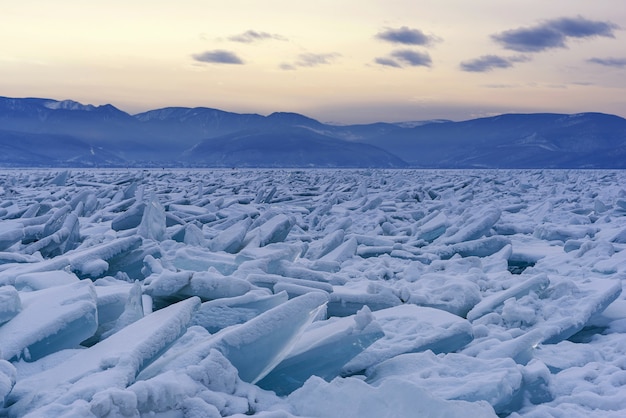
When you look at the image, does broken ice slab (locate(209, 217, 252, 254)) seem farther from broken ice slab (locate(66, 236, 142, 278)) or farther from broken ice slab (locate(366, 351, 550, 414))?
broken ice slab (locate(366, 351, 550, 414))

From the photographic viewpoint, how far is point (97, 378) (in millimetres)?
1731

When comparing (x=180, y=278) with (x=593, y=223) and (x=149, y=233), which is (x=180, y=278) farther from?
(x=593, y=223)

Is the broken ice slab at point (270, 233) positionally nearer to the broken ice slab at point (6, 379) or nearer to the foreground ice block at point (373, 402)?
the foreground ice block at point (373, 402)

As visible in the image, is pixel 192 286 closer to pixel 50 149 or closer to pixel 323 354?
pixel 323 354

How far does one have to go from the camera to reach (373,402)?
180cm

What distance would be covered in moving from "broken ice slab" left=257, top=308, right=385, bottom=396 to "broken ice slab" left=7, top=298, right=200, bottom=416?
0.36m

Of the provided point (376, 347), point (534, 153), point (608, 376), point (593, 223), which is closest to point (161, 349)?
point (376, 347)

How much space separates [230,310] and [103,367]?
0.76 m

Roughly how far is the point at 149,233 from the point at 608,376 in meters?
3.45

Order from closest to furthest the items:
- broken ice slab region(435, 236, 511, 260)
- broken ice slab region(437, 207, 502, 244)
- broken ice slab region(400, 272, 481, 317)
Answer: broken ice slab region(400, 272, 481, 317) < broken ice slab region(435, 236, 511, 260) < broken ice slab region(437, 207, 502, 244)

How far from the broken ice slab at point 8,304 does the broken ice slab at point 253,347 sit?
587mm

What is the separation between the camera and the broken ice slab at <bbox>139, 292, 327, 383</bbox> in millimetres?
1967

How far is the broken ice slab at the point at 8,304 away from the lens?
2178mm

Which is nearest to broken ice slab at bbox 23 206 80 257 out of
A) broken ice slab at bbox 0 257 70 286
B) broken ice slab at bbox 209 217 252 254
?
broken ice slab at bbox 209 217 252 254
